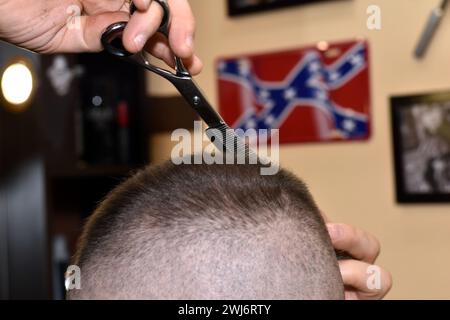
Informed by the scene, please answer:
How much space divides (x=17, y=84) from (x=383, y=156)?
4.48ft

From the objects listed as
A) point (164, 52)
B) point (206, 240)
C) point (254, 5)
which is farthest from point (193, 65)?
point (254, 5)

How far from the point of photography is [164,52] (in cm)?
110

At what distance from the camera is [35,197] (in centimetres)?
248

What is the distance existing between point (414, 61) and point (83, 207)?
56.5 inches

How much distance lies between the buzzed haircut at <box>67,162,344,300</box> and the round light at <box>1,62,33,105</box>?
1.62 m

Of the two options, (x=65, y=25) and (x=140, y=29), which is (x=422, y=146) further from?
(x=140, y=29)

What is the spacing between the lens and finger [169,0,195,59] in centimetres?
97

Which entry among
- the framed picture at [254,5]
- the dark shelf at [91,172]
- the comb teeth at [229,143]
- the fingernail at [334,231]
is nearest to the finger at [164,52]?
the comb teeth at [229,143]

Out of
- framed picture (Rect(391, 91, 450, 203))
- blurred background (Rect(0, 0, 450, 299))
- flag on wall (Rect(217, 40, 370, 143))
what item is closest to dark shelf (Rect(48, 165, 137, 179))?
blurred background (Rect(0, 0, 450, 299))

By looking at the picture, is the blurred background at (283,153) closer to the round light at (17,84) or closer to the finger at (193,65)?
the round light at (17,84)

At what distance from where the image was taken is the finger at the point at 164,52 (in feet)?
3.49
